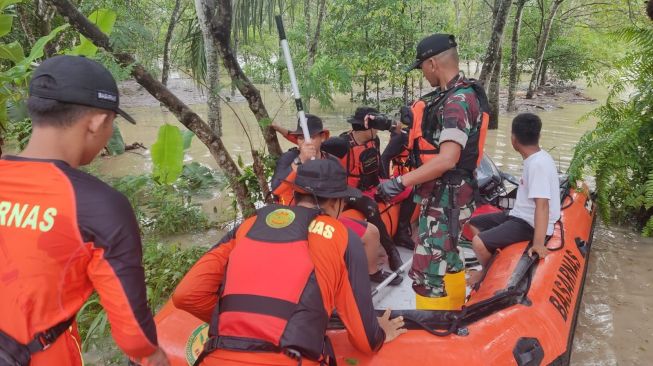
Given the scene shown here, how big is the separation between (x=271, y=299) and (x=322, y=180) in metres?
0.61

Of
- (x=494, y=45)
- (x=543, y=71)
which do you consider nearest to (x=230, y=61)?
(x=494, y=45)

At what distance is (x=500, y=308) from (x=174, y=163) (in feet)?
9.85

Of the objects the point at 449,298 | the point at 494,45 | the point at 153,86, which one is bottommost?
the point at 449,298

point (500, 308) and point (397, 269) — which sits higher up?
point (500, 308)

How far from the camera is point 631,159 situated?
14.6 feet

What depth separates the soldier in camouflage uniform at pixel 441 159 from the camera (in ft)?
7.91

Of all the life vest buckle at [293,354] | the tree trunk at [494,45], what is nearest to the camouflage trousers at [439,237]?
the life vest buckle at [293,354]

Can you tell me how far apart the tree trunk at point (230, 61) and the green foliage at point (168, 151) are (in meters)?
0.72

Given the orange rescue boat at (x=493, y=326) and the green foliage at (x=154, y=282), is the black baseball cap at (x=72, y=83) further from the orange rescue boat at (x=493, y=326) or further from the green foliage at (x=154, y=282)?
the green foliage at (x=154, y=282)

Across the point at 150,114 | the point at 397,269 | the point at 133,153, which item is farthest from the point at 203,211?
the point at 150,114

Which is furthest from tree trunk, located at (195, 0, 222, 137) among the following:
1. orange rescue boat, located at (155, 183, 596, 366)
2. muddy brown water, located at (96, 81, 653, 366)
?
orange rescue boat, located at (155, 183, 596, 366)

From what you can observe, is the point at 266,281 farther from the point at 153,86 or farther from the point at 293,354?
the point at 153,86

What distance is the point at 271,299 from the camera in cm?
161

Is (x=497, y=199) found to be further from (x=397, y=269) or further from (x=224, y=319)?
(x=224, y=319)
